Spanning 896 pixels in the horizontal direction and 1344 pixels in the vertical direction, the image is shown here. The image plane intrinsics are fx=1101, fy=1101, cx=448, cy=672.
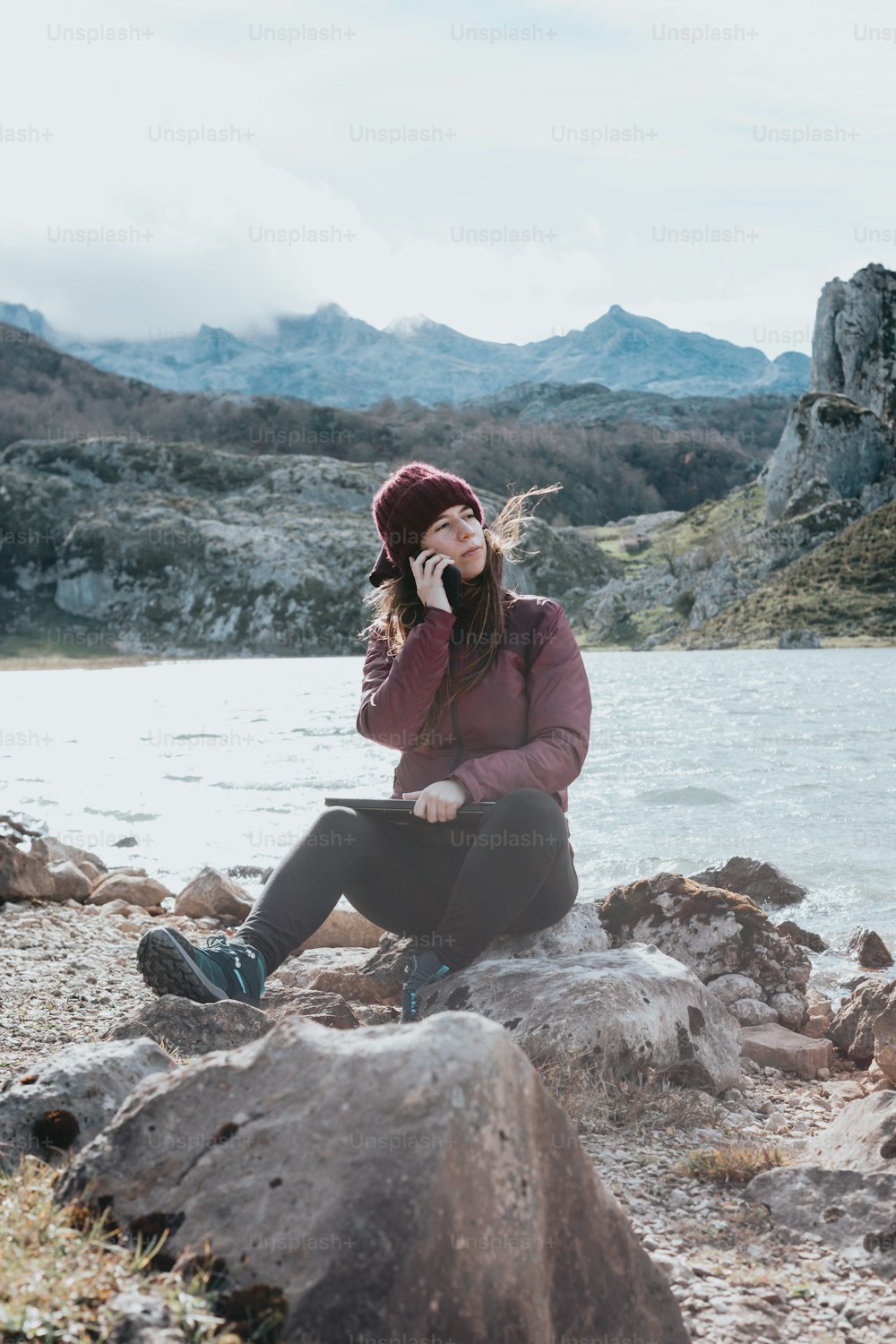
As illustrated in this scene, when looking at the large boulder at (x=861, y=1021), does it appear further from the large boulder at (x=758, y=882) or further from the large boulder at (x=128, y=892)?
the large boulder at (x=128, y=892)

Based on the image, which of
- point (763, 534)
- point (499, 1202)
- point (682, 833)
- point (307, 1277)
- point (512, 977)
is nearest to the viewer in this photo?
point (307, 1277)

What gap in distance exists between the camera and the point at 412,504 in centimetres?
497

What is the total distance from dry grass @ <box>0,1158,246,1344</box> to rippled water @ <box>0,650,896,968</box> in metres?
7.50

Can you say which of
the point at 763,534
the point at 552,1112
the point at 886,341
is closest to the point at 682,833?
the point at 552,1112

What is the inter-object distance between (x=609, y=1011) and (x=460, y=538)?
84.9 inches

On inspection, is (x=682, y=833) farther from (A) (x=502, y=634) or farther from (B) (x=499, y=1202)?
(B) (x=499, y=1202)

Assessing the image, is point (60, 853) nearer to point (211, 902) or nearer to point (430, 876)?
point (211, 902)

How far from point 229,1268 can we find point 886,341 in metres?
140

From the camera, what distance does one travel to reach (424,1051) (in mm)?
2465

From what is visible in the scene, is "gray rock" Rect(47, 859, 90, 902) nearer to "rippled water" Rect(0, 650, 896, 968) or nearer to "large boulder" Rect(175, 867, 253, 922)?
"large boulder" Rect(175, 867, 253, 922)

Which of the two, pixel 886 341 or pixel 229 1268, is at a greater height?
pixel 886 341

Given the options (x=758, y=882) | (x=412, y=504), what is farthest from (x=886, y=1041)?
(x=758, y=882)

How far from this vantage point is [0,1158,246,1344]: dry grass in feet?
6.89

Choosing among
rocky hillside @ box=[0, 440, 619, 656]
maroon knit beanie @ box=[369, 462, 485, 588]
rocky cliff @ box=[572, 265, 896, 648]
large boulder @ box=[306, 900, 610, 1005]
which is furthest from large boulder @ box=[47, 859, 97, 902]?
rocky hillside @ box=[0, 440, 619, 656]
